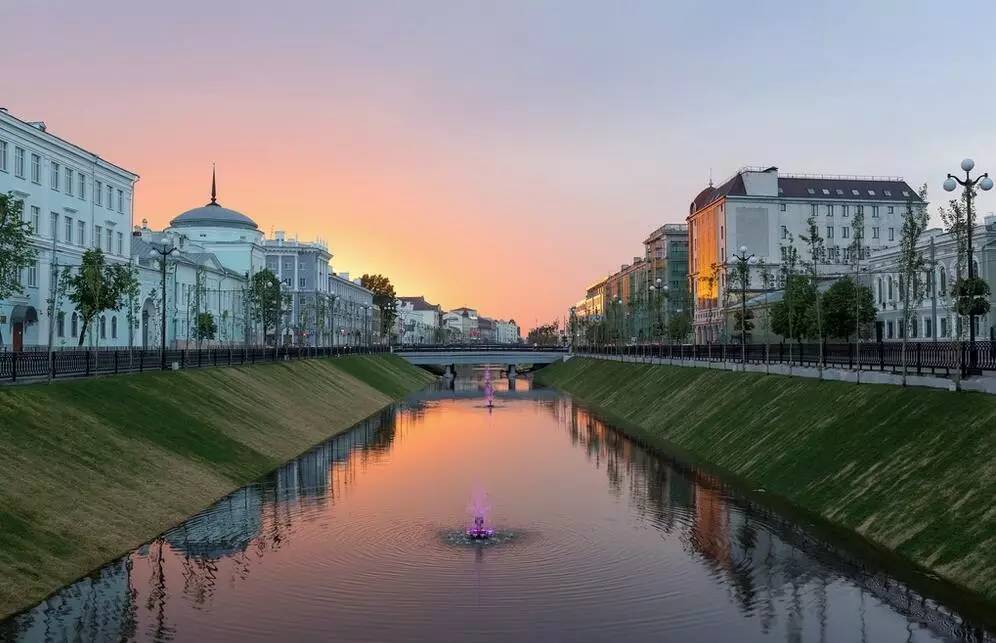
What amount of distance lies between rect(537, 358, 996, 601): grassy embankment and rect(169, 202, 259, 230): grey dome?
105426 millimetres

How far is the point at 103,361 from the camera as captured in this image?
152 ft

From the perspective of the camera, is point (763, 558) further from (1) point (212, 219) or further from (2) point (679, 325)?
(1) point (212, 219)

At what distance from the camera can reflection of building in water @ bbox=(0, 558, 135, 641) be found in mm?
18969

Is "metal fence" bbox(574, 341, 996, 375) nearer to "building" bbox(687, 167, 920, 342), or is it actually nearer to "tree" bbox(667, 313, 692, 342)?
"tree" bbox(667, 313, 692, 342)

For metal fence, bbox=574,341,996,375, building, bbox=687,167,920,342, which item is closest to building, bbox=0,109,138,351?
metal fence, bbox=574,341,996,375

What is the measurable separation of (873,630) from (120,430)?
1117 inches

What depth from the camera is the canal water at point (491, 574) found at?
20062 millimetres

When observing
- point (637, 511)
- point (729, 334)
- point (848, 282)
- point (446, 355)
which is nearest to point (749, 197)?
point (729, 334)

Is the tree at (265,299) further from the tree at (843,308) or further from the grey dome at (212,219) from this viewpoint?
the tree at (843,308)

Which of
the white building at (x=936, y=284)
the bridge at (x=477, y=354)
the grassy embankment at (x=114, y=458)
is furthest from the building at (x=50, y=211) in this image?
the bridge at (x=477, y=354)

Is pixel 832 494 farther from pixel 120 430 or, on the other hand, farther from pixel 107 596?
pixel 120 430

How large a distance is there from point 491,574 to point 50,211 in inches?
Result: 2460

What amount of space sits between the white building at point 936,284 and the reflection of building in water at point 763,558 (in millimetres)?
37648

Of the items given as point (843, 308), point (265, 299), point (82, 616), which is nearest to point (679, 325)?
point (843, 308)
